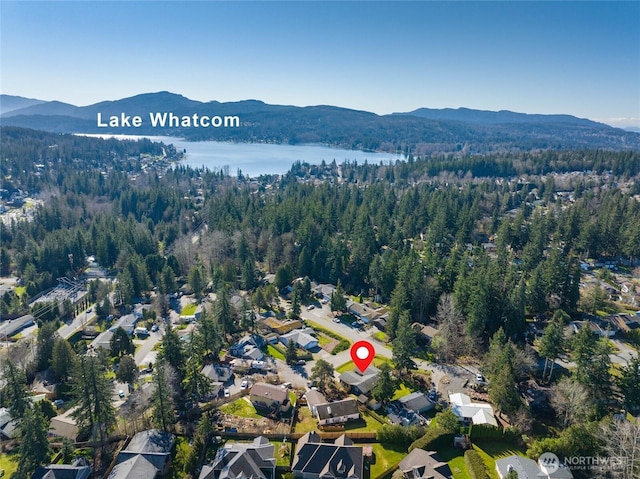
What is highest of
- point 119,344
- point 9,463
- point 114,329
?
point 119,344

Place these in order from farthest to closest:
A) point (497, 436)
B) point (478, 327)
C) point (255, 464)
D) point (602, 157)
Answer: point (602, 157)
point (478, 327)
point (497, 436)
point (255, 464)

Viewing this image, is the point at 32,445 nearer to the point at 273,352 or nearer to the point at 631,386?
the point at 273,352

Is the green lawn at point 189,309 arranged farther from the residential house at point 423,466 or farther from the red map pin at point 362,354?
the residential house at point 423,466

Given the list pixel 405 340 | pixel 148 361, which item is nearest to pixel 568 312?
pixel 405 340

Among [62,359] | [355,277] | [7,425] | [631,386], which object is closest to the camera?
[7,425]

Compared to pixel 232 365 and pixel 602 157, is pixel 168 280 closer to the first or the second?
pixel 232 365

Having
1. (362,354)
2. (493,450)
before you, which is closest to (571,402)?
(493,450)
